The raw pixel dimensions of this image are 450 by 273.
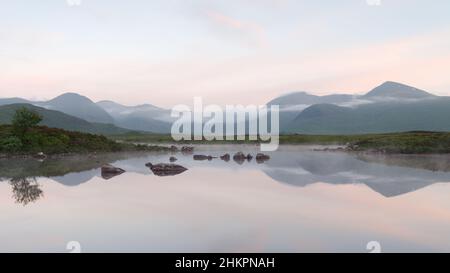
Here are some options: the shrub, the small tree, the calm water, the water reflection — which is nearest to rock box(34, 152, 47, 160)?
the shrub

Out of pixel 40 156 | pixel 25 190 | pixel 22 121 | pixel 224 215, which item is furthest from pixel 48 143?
pixel 224 215

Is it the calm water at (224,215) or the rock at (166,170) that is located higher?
the rock at (166,170)

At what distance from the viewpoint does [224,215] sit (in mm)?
18688

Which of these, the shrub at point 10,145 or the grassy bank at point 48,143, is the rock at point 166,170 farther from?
the shrub at point 10,145

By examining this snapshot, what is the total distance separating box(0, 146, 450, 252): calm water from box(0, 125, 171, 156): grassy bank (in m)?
32.6

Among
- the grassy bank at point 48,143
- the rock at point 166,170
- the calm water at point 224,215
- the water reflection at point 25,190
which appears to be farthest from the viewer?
the grassy bank at point 48,143

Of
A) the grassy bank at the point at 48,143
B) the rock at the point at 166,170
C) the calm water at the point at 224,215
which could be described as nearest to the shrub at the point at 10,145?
the grassy bank at the point at 48,143

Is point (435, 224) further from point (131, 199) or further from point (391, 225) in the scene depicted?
point (131, 199)

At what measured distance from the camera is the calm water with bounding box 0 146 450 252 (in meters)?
13.8

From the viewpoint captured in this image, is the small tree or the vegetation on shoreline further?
the small tree

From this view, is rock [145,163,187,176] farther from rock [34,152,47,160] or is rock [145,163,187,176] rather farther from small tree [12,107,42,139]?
small tree [12,107,42,139]

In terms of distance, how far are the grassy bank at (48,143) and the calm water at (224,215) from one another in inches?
1282

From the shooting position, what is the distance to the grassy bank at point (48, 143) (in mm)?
60750
